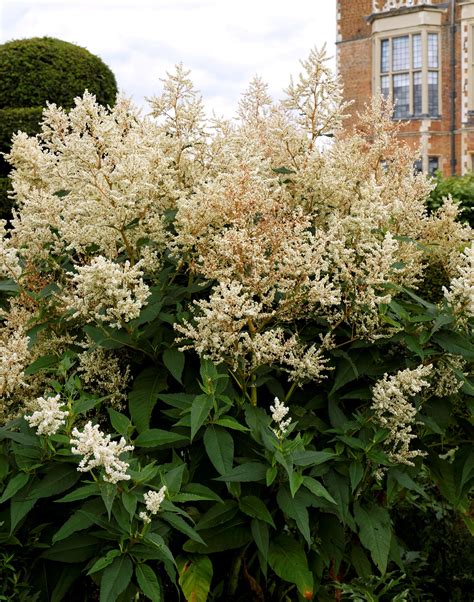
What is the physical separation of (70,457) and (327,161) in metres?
1.49

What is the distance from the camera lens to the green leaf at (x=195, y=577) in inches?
98.1

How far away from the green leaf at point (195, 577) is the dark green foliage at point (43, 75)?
931 centimetres

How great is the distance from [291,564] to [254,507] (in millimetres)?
221

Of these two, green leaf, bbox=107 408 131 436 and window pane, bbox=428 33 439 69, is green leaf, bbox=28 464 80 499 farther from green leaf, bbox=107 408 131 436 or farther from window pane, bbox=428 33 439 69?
window pane, bbox=428 33 439 69

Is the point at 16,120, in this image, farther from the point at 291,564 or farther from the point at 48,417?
the point at 291,564

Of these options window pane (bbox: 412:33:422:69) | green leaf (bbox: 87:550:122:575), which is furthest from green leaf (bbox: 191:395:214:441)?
window pane (bbox: 412:33:422:69)

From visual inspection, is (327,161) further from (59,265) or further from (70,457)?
(70,457)

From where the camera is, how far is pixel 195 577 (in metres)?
2.51

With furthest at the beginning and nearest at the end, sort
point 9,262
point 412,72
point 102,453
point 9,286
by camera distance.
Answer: point 412,72, point 9,286, point 9,262, point 102,453

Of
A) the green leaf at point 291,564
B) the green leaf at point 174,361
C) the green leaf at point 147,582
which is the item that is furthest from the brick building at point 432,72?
the green leaf at point 147,582

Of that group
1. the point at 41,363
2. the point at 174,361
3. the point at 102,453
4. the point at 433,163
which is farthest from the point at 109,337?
the point at 433,163

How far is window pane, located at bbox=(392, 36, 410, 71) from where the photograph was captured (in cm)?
2559

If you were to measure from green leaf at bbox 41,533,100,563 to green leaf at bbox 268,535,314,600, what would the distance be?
0.54 m

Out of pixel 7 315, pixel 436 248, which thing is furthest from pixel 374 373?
pixel 7 315
